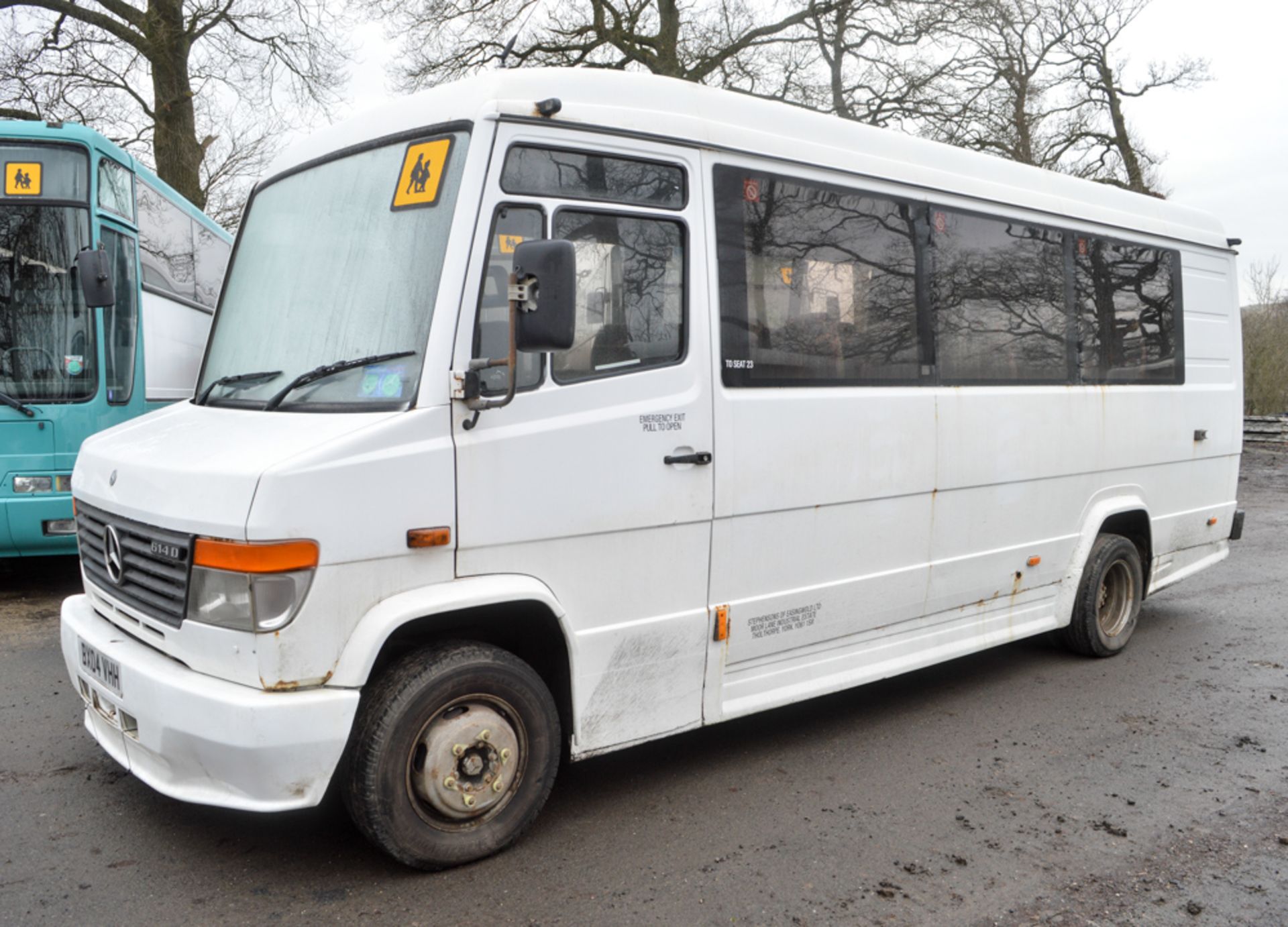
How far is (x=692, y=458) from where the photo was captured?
14.1 ft

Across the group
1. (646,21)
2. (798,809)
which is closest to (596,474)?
(798,809)

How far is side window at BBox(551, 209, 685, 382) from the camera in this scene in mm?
4012

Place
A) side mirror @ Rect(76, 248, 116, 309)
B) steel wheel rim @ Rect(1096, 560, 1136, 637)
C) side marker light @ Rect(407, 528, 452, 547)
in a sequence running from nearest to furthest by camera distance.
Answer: side marker light @ Rect(407, 528, 452, 547)
steel wheel rim @ Rect(1096, 560, 1136, 637)
side mirror @ Rect(76, 248, 116, 309)

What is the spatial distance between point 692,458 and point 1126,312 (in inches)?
157

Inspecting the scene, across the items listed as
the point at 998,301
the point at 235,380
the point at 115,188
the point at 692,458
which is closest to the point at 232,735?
the point at 235,380

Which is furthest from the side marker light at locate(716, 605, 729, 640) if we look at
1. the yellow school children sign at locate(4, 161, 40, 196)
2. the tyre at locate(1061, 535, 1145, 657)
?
the yellow school children sign at locate(4, 161, 40, 196)

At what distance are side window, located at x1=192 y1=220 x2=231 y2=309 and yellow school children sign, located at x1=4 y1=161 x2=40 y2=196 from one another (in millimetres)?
3094

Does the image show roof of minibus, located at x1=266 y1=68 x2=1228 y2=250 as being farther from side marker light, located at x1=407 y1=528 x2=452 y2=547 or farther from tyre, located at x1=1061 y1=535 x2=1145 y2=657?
tyre, located at x1=1061 y1=535 x2=1145 y2=657

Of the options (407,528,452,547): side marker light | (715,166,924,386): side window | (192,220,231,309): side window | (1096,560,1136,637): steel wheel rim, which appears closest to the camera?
(407,528,452,547): side marker light

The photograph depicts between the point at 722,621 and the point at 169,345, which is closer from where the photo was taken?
the point at 722,621

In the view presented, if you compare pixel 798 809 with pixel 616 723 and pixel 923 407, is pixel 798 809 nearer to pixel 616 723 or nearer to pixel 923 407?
pixel 616 723

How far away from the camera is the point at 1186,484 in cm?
737

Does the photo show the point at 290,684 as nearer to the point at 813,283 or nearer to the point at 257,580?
the point at 257,580

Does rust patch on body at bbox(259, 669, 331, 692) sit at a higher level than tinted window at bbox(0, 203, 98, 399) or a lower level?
lower
